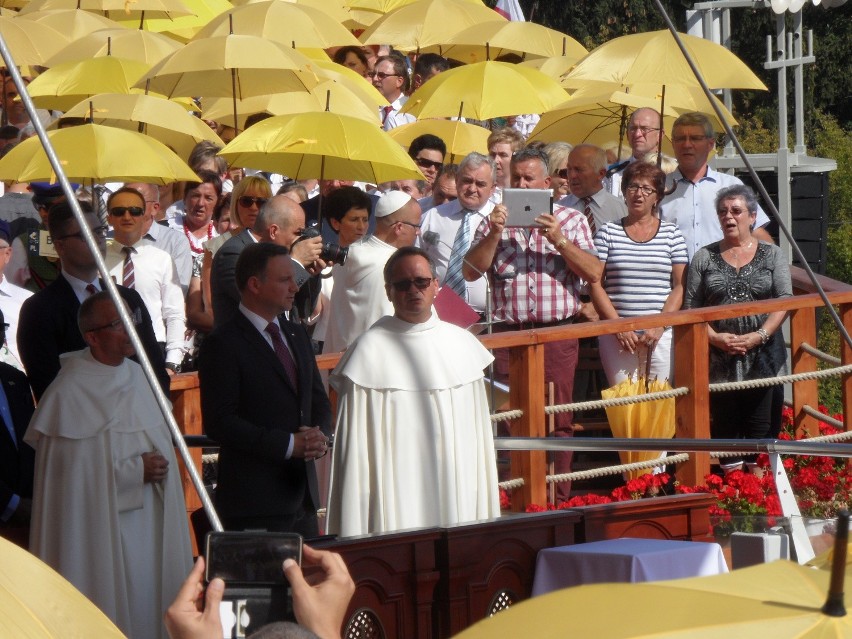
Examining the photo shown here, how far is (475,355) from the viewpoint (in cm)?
736

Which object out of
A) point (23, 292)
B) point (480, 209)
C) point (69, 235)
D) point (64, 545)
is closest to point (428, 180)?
point (480, 209)

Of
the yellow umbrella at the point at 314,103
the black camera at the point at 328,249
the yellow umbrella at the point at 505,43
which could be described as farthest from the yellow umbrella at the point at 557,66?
the black camera at the point at 328,249

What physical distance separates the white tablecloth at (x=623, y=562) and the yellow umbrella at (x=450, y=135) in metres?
7.74

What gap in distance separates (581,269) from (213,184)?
8.98 feet

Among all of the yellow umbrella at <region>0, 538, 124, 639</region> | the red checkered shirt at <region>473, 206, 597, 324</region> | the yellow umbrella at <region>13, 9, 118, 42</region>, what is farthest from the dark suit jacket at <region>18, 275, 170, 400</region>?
the yellow umbrella at <region>13, 9, 118, 42</region>

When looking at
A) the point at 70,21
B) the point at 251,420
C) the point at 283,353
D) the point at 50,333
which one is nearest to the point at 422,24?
the point at 70,21

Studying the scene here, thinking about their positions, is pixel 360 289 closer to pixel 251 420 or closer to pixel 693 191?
pixel 251 420

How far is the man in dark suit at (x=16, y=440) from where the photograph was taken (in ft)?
22.1

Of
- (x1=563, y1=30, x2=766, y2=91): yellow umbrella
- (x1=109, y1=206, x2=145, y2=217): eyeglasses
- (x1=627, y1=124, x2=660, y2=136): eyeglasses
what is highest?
(x1=563, y1=30, x2=766, y2=91): yellow umbrella

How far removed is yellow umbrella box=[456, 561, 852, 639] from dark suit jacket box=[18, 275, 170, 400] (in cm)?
396

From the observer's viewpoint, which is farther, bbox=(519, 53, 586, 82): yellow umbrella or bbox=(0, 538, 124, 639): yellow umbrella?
bbox=(519, 53, 586, 82): yellow umbrella

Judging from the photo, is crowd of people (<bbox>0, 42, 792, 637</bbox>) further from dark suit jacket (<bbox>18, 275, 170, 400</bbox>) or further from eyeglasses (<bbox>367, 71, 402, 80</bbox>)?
eyeglasses (<bbox>367, 71, 402, 80</bbox>)

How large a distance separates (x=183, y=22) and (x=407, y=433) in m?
9.48

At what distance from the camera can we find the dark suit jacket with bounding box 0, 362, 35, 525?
678 centimetres
